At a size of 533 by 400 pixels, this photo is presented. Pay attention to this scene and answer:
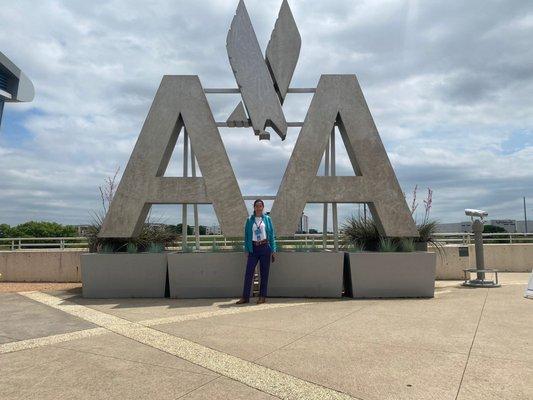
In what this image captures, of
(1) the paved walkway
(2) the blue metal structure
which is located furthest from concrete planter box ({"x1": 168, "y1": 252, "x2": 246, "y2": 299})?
(2) the blue metal structure

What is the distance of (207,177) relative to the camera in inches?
326

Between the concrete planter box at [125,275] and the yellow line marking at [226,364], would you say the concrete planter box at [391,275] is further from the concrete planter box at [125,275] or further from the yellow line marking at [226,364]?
the yellow line marking at [226,364]

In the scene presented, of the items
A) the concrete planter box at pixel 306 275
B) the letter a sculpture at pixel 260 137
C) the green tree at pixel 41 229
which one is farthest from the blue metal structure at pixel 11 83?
the green tree at pixel 41 229

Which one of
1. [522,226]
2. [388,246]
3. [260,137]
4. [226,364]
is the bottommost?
[226,364]

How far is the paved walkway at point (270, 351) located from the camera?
126 inches

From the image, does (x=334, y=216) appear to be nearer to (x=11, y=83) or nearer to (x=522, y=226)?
(x=11, y=83)

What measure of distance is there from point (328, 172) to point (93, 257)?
183 inches

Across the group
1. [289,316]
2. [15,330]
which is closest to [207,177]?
[289,316]

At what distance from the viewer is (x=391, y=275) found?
7.81 m

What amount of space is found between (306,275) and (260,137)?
279cm

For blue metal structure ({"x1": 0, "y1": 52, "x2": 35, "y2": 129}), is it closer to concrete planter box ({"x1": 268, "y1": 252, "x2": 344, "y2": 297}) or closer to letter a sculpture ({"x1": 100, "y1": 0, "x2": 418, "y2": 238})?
letter a sculpture ({"x1": 100, "y1": 0, "x2": 418, "y2": 238})

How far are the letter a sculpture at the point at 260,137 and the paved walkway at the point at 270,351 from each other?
1974 mm

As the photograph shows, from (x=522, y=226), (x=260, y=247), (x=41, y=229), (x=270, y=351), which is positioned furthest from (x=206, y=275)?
(x=522, y=226)

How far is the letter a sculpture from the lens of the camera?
8.23 metres
